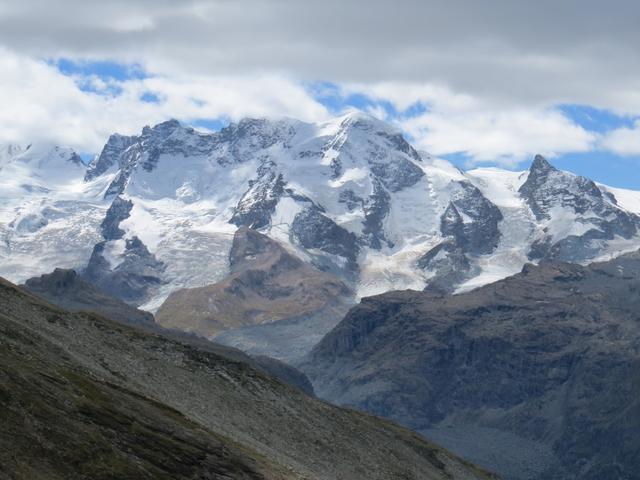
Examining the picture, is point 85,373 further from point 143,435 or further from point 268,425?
point 268,425

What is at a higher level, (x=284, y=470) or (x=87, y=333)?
(x=87, y=333)

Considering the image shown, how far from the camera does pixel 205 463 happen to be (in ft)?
392

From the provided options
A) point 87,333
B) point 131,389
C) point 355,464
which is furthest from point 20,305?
point 355,464

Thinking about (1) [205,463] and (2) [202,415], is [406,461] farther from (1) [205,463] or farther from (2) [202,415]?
(1) [205,463]

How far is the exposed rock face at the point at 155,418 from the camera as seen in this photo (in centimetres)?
10231

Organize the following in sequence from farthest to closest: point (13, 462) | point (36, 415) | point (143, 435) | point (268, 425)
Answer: point (268, 425) → point (143, 435) → point (36, 415) → point (13, 462)

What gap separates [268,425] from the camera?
15775 cm

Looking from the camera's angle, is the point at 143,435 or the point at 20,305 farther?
the point at 20,305

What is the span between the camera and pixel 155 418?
12231 cm

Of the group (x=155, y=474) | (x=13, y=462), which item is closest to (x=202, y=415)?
(x=155, y=474)

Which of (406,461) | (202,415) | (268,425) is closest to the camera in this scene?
(202,415)

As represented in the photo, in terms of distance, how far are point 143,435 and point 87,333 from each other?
39.1 metres

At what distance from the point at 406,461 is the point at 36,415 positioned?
84.8 m

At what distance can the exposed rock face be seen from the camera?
102312 millimetres
